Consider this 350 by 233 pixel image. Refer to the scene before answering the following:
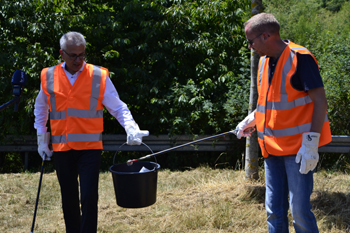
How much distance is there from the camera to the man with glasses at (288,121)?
2.44m

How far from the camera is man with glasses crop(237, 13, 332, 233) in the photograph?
2.44 meters

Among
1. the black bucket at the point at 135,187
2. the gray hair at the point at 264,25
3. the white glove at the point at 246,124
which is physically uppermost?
the gray hair at the point at 264,25

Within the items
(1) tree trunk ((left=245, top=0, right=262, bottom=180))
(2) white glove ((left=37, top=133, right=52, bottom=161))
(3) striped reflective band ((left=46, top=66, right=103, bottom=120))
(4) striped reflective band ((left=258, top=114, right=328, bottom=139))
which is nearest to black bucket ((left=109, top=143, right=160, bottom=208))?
(3) striped reflective band ((left=46, top=66, right=103, bottom=120))

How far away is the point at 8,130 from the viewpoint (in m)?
7.44

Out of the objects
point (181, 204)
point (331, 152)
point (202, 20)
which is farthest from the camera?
point (202, 20)

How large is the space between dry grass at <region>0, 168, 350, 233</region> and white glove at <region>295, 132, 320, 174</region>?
→ 5.35 ft

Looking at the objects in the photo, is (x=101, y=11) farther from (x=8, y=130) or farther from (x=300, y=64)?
(x=300, y=64)

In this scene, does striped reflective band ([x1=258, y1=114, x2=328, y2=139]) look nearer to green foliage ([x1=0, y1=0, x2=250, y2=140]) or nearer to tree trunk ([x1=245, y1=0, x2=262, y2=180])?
tree trunk ([x1=245, y1=0, x2=262, y2=180])

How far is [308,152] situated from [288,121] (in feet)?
0.89

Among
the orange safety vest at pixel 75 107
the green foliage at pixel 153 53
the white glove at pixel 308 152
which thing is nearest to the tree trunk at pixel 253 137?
the green foliage at pixel 153 53

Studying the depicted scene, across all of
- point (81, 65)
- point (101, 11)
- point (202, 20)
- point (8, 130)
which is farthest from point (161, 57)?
point (81, 65)

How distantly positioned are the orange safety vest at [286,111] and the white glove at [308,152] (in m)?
0.09

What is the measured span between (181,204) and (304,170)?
2.50 m

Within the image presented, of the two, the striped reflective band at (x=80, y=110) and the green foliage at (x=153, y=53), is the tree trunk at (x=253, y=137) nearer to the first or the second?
the green foliage at (x=153, y=53)
